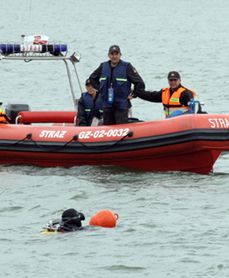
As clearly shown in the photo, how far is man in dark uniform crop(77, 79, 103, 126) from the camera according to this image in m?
12.6

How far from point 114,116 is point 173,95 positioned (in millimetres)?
644

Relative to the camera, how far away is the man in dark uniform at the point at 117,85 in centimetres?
1212

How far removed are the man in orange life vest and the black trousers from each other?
250 millimetres

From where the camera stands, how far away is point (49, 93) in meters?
22.8

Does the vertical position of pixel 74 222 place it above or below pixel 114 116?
below

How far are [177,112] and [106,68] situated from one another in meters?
0.83

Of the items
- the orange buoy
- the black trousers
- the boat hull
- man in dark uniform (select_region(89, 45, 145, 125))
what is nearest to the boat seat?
the boat hull

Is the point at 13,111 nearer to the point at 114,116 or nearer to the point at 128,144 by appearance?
the point at 114,116

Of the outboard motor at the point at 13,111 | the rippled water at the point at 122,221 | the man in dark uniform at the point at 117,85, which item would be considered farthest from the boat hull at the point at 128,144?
the outboard motor at the point at 13,111

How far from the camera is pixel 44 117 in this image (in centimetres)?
1364

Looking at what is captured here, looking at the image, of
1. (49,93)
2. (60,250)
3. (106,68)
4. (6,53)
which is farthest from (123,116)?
(49,93)

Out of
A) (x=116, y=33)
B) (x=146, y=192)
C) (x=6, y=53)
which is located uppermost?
(x=6, y=53)

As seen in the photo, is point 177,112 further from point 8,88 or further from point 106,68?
point 8,88

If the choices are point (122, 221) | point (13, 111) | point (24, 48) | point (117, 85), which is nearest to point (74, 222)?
point (122, 221)
